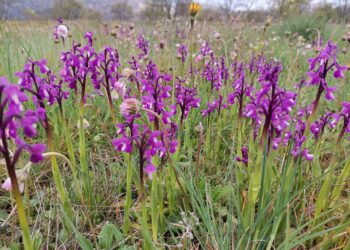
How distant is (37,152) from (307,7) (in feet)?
39.2

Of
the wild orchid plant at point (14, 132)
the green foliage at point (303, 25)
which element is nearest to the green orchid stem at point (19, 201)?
the wild orchid plant at point (14, 132)

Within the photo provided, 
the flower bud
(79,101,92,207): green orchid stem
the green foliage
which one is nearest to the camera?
the flower bud

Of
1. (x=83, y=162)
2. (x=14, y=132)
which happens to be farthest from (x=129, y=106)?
(x=83, y=162)

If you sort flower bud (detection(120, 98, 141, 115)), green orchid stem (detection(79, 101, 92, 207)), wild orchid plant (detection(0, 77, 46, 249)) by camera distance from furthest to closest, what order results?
1. green orchid stem (detection(79, 101, 92, 207))
2. flower bud (detection(120, 98, 141, 115))
3. wild orchid plant (detection(0, 77, 46, 249))

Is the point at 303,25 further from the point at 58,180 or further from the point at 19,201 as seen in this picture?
the point at 19,201

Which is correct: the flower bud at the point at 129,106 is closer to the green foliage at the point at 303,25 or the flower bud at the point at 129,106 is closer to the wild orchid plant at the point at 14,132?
the wild orchid plant at the point at 14,132

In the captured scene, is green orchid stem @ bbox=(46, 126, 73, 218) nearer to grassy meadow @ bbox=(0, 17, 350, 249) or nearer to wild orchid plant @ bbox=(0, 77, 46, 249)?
grassy meadow @ bbox=(0, 17, 350, 249)

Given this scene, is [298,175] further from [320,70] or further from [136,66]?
[136,66]

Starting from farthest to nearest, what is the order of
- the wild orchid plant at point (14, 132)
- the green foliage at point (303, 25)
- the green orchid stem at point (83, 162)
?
the green foliage at point (303, 25)
the green orchid stem at point (83, 162)
the wild orchid plant at point (14, 132)

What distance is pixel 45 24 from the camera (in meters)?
8.81

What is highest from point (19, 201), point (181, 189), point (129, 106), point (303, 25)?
point (303, 25)

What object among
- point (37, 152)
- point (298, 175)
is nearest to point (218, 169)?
point (298, 175)

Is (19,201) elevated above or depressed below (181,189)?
above

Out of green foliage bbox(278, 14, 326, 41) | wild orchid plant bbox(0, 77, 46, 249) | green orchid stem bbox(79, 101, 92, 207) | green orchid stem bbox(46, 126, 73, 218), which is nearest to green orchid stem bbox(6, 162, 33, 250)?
wild orchid plant bbox(0, 77, 46, 249)
